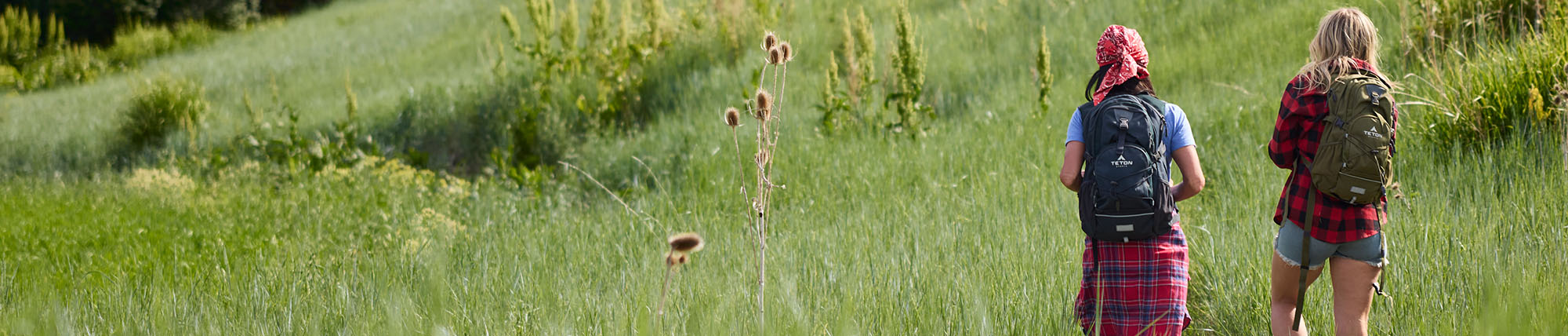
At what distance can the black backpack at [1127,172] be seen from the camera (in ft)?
7.36

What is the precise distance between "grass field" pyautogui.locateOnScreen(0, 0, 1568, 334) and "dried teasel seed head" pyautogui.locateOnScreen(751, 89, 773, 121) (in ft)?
1.38

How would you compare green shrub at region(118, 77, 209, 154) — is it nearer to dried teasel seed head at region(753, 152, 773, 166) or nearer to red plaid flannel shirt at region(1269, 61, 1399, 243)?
dried teasel seed head at region(753, 152, 773, 166)

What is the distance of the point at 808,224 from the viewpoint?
4660 mm

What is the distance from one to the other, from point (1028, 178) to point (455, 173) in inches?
207

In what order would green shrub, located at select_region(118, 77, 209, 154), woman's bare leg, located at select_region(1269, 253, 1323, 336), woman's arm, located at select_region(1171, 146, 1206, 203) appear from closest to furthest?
woman's arm, located at select_region(1171, 146, 1206, 203)
woman's bare leg, located at select_region(1269, 253, 1323, 336)
green shrub, located at select_region(118, 77, 209, 154)

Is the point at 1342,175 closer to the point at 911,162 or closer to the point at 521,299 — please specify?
the point at 521,299

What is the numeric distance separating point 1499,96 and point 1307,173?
2.38 metres

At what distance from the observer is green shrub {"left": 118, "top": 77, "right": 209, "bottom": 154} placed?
30.7 ft

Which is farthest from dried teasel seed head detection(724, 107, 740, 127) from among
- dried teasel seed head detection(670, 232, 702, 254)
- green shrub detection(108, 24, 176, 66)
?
green shrub detection(108, 24, 176, 66)

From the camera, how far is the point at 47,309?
245cm

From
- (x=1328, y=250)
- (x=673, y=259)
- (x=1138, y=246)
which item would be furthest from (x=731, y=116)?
(x=1328, y=250)

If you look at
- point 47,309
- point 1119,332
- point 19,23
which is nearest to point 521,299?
point 47,309

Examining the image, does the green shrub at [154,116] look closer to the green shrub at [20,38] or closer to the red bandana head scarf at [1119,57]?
the green shrub at [20,38]

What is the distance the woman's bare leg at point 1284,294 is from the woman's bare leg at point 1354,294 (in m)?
0.07
